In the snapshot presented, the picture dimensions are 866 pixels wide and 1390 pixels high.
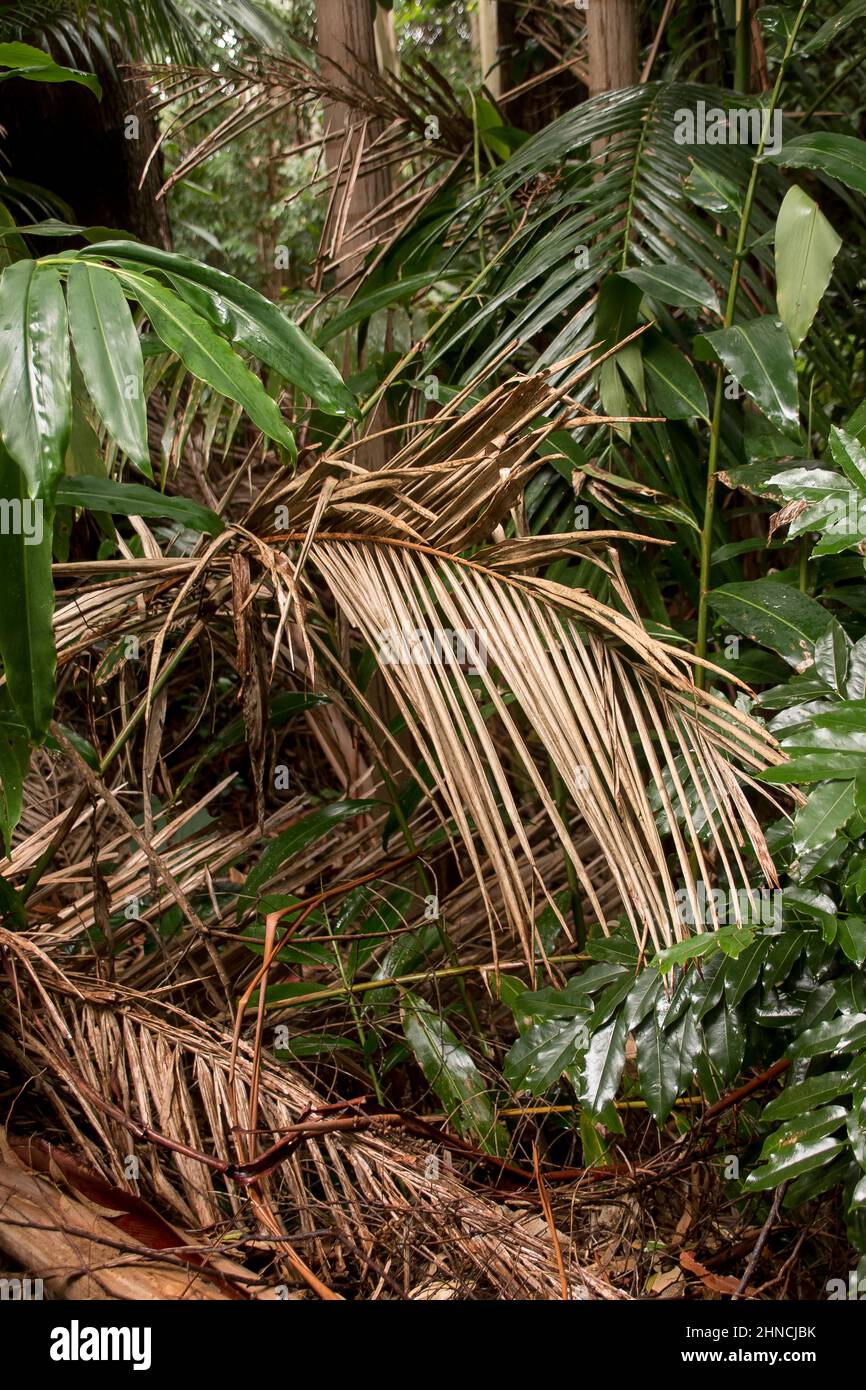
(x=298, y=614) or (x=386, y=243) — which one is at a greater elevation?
(x=386, y=243)

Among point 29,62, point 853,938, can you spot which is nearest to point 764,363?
point 853,938

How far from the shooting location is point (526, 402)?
3.68 ft

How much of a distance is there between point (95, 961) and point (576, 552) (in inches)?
32.6

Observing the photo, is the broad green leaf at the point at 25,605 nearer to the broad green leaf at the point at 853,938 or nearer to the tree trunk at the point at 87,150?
the broad green leaf at the point at 853,938

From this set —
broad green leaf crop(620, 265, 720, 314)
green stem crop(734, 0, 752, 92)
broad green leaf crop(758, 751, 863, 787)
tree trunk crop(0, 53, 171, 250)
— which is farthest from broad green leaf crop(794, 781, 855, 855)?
tree trunk crop(0, 53, 171, 250)

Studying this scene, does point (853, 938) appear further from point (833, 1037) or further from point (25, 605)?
point (25, 605)

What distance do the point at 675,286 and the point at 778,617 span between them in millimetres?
450

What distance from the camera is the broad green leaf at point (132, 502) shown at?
1300mm

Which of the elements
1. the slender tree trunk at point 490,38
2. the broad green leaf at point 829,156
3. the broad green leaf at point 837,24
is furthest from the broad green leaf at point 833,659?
the slender tree trunk at point 490,38

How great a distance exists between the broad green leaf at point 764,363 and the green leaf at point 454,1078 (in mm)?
886

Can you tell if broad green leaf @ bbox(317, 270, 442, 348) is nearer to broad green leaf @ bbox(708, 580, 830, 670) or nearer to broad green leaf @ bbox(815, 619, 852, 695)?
broad green leaf @ bbox(708, 580, 830, 670)

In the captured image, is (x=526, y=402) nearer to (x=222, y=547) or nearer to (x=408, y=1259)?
(x=222, y=547)

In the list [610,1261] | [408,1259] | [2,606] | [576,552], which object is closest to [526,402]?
[576,552]

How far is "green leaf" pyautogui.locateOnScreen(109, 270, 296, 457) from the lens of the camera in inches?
35.8
